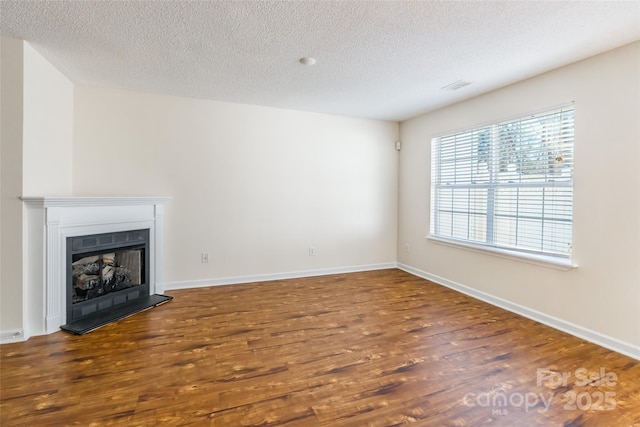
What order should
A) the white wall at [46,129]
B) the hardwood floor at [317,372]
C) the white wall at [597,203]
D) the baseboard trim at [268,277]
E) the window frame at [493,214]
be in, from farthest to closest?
the baseboard trim at [268,277] → the window frame at [493,214] → the white wall at [46,129] → the white wall at [597,203] → the hardwood floor at [317,372]

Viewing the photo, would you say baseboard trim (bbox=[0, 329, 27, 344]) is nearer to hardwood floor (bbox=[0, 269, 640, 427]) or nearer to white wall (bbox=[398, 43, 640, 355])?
hardwood floor (bbox=[0, 269, 640, 427])

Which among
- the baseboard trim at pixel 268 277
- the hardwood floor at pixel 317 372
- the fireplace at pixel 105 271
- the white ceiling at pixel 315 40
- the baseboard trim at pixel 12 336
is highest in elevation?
the white ceiling at pixel 315 40

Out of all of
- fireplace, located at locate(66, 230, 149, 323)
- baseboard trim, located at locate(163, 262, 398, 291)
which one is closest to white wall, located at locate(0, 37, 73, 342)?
fireplace, located at locate(66, 230, 149, 323)

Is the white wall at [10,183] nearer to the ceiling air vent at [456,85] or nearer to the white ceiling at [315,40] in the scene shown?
the white ceiling at [315,40]

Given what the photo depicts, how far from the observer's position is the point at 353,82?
3209mm

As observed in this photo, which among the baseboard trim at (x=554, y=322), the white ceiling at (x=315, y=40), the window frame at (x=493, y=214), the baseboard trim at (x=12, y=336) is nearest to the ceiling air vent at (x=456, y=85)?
the white ceiling at (x=315, y=40)

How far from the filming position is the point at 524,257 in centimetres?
306

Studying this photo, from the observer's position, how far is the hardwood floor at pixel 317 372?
5.41 ft

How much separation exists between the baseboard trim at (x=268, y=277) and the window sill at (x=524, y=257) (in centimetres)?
136

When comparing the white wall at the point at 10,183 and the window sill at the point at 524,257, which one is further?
the window sill at the point at 524,257

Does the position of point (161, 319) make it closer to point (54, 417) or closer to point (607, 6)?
point (54, 417)

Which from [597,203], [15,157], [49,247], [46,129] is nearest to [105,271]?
[49,247]

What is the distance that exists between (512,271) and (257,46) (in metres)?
3.41

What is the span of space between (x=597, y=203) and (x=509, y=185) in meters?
0.82
